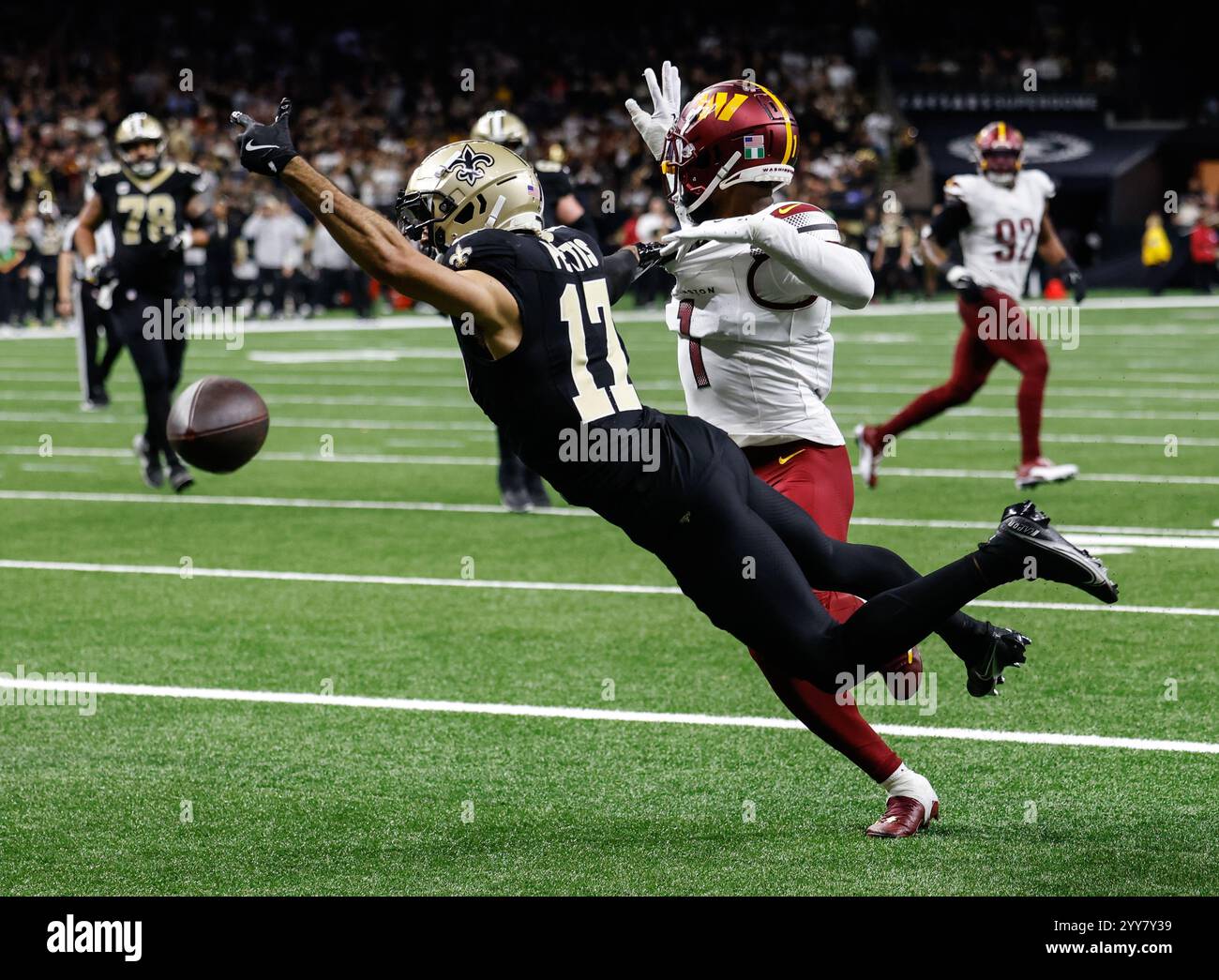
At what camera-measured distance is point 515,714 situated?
19.6 ft

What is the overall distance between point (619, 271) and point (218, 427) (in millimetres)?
1330

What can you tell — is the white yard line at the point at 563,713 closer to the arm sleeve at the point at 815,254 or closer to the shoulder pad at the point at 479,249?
the arm sleeve at the point at 815,254

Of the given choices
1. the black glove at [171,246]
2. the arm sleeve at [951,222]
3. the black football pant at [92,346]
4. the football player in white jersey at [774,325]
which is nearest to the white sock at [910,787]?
the football player in white jersey at [774,325]

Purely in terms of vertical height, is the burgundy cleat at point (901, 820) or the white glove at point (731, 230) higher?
the white glove at point (731, 230)

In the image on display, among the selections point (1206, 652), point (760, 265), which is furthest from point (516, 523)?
point (760, 265)

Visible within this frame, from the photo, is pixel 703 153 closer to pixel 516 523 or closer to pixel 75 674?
pixel 75 674

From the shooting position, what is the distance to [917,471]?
463 inches

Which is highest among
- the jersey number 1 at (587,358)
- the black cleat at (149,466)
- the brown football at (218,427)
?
the jersey number 1 at (587,358)

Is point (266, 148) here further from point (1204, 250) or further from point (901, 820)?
point (1204, 250)

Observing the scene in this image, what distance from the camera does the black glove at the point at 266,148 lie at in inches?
154

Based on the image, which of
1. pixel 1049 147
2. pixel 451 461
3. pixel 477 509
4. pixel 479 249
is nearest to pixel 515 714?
pixel 479 249

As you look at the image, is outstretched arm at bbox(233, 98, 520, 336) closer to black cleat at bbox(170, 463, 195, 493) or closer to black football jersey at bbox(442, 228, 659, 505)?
black football jersey at bbox(442, 228, 659, 505)

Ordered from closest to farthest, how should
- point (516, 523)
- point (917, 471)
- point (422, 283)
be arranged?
1. point (422, 283)
2. point (516, 523)
3. point (917, 471)

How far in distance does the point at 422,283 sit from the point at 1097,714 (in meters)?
2.93
